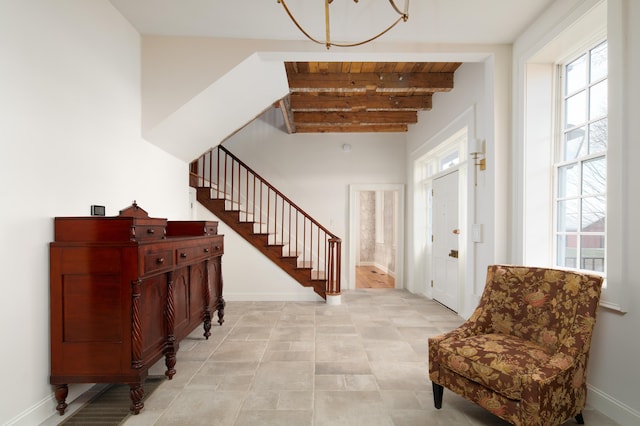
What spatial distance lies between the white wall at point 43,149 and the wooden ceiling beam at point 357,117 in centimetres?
295

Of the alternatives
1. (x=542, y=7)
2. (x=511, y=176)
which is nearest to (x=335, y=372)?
(x=511, y=176)

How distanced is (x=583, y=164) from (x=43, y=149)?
3.65 m

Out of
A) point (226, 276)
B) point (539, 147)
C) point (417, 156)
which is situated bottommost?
point (226, 276)

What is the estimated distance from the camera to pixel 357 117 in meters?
5.14

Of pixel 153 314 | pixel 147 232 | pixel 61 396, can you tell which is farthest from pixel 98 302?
pixel 61 396

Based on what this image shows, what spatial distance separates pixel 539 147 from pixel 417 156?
2.67m

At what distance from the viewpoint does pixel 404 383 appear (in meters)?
2.35

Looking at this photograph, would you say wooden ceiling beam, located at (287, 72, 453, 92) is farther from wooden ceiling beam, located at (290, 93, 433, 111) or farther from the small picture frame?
the small picture frame

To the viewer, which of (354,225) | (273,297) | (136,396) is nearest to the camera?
(136,396)

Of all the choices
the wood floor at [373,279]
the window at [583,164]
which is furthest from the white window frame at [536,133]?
the wood floor at [373,279]

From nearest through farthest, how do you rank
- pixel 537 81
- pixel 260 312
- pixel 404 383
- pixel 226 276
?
pixel 404 383, pixel 537 81, pixel 260 312, pixel 226 276

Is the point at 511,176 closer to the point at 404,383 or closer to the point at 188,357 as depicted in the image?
the point at 404,383

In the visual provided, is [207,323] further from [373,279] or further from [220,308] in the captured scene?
[373,279]

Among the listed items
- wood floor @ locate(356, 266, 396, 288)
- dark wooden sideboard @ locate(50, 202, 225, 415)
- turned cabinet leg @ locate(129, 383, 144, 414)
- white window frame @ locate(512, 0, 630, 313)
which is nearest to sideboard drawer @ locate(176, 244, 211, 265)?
dark wooden sideboard @ locate(50, 202, 225, 415)
